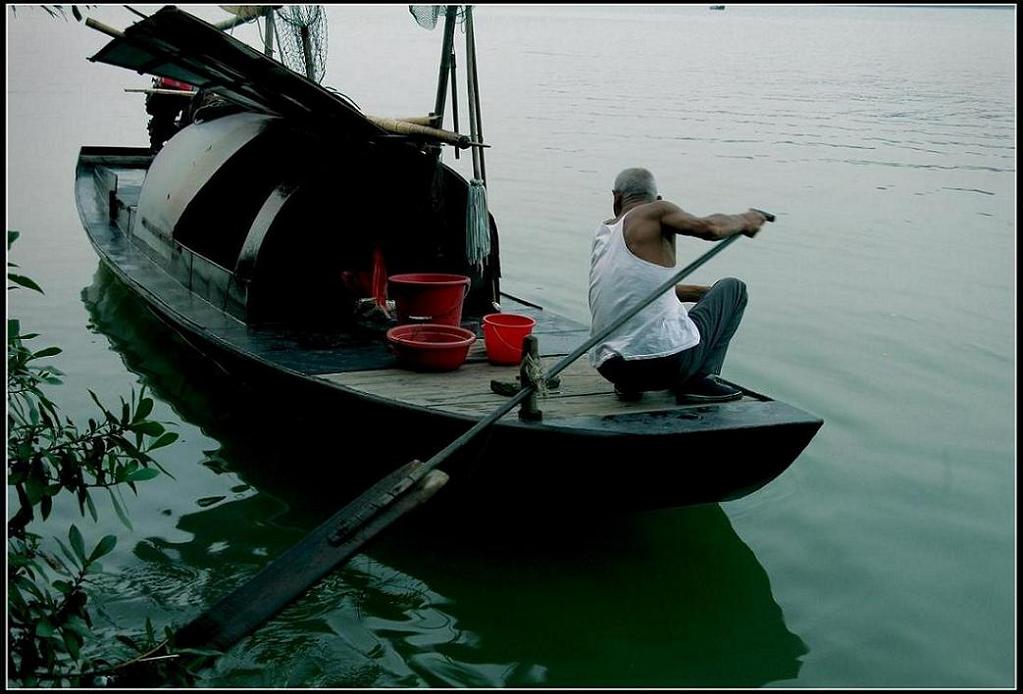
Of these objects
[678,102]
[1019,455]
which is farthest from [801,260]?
[678,102]

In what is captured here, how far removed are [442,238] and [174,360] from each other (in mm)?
2333

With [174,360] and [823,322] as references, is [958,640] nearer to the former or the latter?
[823,322]

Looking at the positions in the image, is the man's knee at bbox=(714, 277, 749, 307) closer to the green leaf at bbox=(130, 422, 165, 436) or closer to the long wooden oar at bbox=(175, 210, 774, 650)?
the long wooden oar at bbox=(175, 210, 774, 650)

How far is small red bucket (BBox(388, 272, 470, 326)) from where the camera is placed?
5.55m

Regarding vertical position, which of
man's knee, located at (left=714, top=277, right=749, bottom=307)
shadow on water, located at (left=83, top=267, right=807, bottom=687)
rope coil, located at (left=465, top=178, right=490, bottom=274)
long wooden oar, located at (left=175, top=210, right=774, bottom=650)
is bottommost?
shadow on water, located at (left=83, top=267, right=807, bottom=687)

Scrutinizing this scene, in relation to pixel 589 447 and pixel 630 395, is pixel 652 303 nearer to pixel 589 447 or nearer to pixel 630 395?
pixel 630 395

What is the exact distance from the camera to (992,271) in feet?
35.3

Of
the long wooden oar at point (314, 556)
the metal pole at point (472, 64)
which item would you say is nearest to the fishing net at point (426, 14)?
the metal pole at point (472, 64)

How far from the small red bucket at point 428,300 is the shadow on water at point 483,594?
823mm

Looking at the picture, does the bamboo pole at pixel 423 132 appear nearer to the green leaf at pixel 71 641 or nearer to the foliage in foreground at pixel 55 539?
the foliage in foreground at pixel 55 539

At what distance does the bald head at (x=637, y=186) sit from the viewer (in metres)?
4.69

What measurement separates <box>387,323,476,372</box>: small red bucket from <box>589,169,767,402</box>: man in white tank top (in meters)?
0.66

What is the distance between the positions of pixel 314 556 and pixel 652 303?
1.85 metres

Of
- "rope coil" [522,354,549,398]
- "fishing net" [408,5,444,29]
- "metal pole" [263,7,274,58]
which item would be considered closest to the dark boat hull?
"rope coil" [522,354,549,398]
